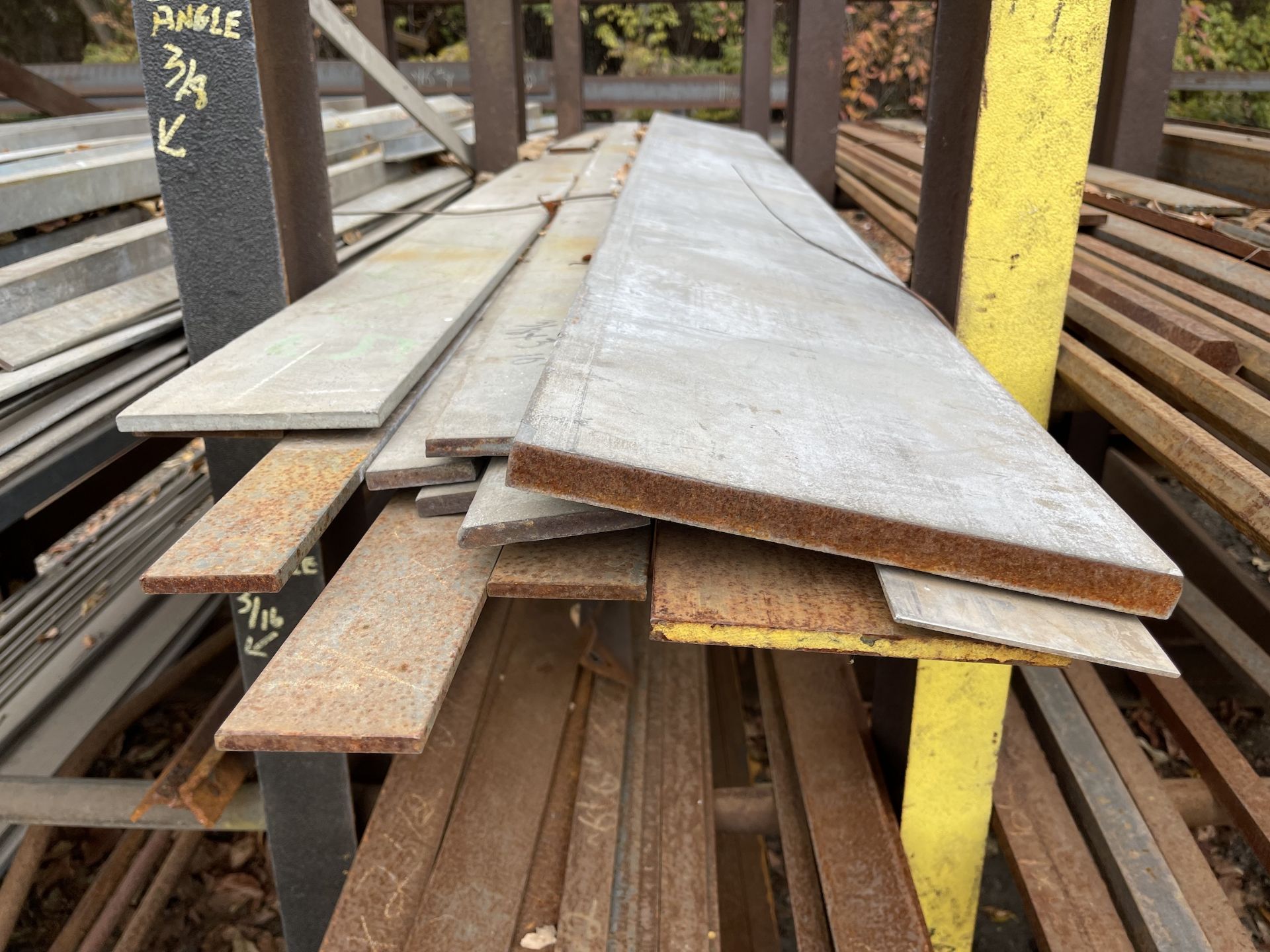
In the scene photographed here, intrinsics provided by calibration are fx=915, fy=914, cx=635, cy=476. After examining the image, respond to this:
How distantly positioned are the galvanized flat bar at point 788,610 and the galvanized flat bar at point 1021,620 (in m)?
0.04

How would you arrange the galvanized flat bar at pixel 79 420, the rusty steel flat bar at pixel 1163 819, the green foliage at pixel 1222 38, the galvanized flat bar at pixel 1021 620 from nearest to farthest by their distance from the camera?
the galvanized flat bar at pixel 1021 620, the galvanized flat bar at pixel 79 420, the rusty steel flat bar at pixel 1163 819, the green foliage at pixel 1222 38

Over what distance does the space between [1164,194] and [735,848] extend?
3.03m

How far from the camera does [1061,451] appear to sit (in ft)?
4.96

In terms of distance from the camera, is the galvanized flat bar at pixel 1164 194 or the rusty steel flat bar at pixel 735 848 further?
the galvanized flat bar at pixel 1164 194

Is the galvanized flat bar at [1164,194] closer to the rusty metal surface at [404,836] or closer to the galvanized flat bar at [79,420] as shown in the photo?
the rusty metal surface at [404,836]

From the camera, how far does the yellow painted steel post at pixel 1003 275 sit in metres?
1.86

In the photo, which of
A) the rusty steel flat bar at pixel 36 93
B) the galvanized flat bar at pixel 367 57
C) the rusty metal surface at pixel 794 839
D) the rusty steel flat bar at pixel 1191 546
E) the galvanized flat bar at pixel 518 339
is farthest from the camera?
the rusty steel flat bar at pixel 36 93

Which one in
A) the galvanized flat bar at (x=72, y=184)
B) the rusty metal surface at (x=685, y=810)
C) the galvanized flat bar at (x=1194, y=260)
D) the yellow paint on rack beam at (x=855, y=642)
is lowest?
the rusty metal surface at (x=685, y=810)

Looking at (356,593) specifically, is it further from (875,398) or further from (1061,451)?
(1061,451)

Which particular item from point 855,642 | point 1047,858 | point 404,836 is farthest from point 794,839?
point 855,642

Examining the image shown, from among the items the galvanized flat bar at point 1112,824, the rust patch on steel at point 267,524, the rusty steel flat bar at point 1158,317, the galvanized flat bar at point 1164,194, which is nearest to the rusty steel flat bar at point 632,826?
the rust patch on steel at point 267,524

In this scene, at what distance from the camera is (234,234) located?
6.91ft

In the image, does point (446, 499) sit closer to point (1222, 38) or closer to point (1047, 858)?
point (1047, 858)

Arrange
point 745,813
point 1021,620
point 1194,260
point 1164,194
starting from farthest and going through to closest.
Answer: point 1164,194, point 1194,260, point 745,813, point 1021,620
